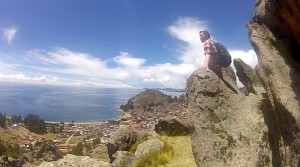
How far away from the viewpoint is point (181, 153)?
19.4 meters

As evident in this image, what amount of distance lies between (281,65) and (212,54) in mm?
4129

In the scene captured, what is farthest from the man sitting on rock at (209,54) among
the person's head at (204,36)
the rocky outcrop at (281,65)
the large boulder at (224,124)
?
the rocky outcrop at (281,65)

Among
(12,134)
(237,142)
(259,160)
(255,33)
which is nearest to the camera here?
(259,160)

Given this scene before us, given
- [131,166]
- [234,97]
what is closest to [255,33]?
[234,97]

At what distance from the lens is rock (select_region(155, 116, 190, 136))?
24.7 meters

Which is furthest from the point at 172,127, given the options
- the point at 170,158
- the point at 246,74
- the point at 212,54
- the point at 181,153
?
the point at 212,54

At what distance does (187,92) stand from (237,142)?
4.11m

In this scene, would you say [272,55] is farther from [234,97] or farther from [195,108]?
[195,108]

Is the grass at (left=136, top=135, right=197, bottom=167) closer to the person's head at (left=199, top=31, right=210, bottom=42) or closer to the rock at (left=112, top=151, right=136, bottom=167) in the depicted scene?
the rock at (left=112, top=151, right=136, bottom=167)

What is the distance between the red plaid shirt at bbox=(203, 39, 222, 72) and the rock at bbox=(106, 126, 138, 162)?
36.1 ft

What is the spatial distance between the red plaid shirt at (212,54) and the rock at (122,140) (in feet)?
36.1

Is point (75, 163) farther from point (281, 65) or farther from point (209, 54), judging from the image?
point (281, 65)

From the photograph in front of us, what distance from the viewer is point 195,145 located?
13703 mm

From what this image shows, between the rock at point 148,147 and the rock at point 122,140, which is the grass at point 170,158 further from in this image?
the rock at point 122,140
